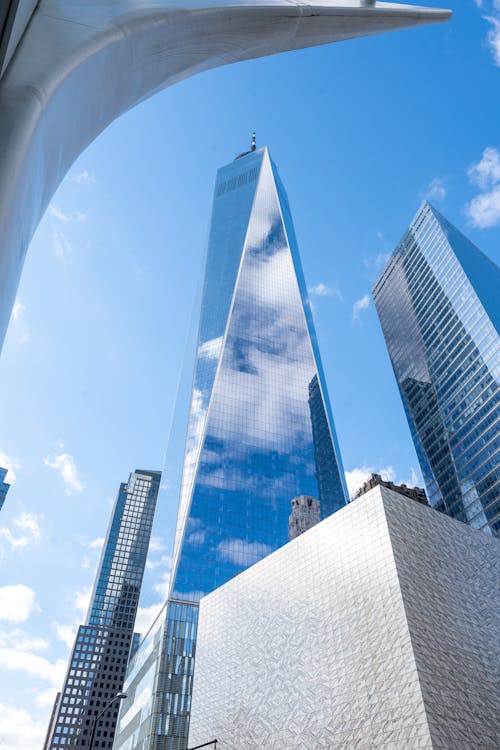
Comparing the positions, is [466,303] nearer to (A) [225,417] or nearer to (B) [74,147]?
(A) [225,417]

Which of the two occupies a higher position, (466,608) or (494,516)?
(494,516)

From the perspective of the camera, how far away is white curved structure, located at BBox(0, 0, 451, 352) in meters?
2.38

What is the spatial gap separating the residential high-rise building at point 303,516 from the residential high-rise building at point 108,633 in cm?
6632

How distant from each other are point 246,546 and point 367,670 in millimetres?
61235

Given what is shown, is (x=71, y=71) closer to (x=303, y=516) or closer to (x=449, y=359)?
(x=303, y=516)

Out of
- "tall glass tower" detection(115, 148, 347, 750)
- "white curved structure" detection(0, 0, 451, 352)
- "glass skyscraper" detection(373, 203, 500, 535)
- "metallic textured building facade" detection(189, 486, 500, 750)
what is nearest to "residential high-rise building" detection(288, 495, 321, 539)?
"tall glass tower" detection(115, 148, 347, 750)

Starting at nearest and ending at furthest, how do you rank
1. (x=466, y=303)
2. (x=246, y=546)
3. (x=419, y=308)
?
1. (x=246, y=546)
2. (x=466, y=303)
3. (x=419, y=308)

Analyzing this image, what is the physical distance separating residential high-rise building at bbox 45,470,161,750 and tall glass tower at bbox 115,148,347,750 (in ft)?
165

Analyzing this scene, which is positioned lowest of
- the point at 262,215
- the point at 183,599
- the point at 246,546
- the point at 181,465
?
the point at 183,599

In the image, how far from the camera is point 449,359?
105375 millimetres

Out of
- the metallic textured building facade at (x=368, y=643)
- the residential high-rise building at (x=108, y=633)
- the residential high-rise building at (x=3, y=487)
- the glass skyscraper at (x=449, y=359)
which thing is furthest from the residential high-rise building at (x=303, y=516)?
the residential high-rise building at (x=3, y=487)

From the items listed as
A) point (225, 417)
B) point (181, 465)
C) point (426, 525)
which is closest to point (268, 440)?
point (225, 417)

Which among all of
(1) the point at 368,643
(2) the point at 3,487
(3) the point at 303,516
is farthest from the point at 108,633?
(1) the point at 368,643

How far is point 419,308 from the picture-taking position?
12025 cm
